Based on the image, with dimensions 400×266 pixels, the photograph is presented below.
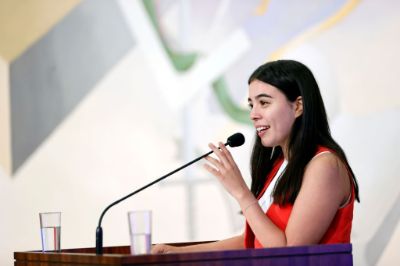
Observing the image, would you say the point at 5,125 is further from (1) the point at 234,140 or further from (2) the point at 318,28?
(1) the point at 234,140

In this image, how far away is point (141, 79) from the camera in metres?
4.31

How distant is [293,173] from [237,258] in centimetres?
43

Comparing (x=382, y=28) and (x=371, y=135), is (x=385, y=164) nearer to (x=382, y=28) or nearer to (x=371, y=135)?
(x=371, y=135)

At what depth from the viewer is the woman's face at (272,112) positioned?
218 centimetres

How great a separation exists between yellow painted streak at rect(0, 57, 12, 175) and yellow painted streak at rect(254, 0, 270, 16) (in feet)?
4.61

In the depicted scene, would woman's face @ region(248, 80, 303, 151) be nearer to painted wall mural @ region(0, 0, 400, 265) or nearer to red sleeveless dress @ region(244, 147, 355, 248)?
red sleeveless dress @ region(244, 147, 355, 248)

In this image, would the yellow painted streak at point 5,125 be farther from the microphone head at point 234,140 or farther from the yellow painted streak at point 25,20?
the microphone head at point 234,140

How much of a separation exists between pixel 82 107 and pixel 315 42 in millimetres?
1307

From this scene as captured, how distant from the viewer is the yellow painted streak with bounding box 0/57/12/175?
4.21 meters

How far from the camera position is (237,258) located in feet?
5.73

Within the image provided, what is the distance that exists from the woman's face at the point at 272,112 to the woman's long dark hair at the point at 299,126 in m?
0.02

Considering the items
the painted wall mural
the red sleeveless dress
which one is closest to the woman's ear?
the red sleeveless dress

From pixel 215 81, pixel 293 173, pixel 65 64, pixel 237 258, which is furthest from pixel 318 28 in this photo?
pixel 237 258

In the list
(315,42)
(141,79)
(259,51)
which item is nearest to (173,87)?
(141,79)
